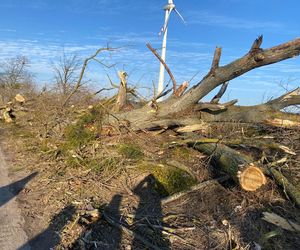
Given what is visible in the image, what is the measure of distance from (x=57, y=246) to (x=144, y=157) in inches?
117

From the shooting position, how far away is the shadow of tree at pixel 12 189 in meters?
4.96

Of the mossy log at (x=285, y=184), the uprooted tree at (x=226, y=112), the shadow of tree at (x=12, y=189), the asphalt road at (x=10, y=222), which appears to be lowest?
the shadow of tree at (x=12, y=189)

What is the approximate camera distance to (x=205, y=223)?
13.8 feet

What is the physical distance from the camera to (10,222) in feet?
13.7

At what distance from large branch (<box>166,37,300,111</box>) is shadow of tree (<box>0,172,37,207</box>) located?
341 cm

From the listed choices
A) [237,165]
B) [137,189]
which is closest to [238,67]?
[237,165]

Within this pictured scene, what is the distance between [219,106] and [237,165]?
7.04ft

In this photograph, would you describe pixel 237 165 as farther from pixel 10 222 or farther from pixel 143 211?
pixel 10 222

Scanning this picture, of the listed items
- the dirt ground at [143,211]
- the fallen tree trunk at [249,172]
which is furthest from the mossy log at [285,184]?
the dirt ground at [143,211]

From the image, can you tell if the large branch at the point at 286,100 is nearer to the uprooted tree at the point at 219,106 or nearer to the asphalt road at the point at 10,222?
the uprooted tree at the point at 219,106

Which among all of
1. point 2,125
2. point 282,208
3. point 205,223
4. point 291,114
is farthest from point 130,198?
point 2,125

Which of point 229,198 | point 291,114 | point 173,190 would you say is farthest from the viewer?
point 291,114

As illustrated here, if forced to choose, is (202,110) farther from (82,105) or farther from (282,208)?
(82,105)

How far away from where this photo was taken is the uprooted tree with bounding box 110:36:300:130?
5.82 m
